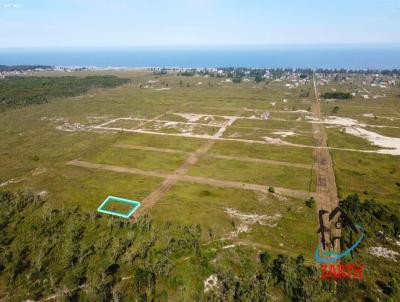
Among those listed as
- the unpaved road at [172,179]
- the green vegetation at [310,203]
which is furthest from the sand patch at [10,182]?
the green vegetation at [310,203]

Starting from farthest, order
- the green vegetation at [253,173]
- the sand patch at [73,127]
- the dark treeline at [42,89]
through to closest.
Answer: the dark treeline at [42,89], the sand patch at [73,127], the green vegetation at [253,173]

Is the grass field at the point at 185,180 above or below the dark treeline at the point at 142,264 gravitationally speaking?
below

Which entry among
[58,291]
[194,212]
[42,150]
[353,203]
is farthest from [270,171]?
[42,150]

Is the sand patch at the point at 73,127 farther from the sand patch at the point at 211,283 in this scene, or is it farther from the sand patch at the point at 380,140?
the sand patch at the point at 380,140

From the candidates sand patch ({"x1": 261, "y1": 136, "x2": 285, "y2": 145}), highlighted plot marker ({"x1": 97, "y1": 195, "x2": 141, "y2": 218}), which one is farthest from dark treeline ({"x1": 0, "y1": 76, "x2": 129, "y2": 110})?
sand patch ({"x1": 261, "y1": 136, "x2": 285, "y2": 145})

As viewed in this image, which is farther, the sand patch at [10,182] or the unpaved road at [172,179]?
the sand patch at [10,182]

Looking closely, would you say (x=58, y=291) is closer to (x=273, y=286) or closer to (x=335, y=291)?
(x=273, y=286)

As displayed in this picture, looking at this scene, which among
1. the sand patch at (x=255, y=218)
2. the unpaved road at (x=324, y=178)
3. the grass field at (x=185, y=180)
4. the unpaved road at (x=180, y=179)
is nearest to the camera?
the grass field at (x=185, y=180)
